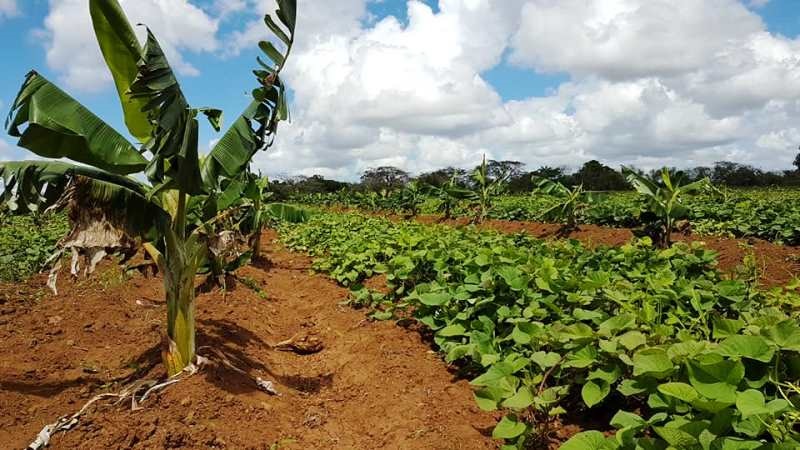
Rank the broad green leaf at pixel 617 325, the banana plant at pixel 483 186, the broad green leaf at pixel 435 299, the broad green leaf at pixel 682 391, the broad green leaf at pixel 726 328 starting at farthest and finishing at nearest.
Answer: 1. the banana plant at pixel 483 186
2. the broad green leaf at pixel 435 299
3. the broad green leaf at pixel 617 325
4. the broad green leaf at pixel 726 328
5. the broad green leaf at pixel 682 391

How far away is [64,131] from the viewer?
4.28 metres

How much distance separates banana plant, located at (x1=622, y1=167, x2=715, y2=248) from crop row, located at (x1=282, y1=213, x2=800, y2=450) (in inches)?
198

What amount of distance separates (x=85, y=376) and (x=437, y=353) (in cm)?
318

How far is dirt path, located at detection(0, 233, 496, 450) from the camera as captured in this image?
3.87 metres

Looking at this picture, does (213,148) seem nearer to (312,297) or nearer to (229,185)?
(229,185)

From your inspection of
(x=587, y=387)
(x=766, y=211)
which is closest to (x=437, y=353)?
(x=587, y=387)

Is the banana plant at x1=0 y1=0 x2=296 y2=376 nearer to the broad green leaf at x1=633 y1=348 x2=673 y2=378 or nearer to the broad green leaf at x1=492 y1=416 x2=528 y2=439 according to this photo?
the broad green leaf at x1=492 y1=416 x2=528 y2=439

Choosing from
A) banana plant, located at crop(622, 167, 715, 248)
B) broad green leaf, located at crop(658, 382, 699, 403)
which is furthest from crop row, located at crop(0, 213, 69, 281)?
banana plant, located at crop(622, 167, 715, 248)

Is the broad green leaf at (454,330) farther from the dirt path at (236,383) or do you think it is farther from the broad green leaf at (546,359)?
the broad green leaf at (546,359)

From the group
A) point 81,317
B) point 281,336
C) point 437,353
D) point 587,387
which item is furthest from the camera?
point 281,336

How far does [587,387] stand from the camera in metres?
3.07

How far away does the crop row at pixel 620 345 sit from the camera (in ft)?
8.00

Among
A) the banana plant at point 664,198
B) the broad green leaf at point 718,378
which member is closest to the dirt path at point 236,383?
the broad green leaf at point 718,378

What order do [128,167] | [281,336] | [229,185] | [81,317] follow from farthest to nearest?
1. [281,336]
2. [81,317]
3. [229,185]
4. [128,167]
